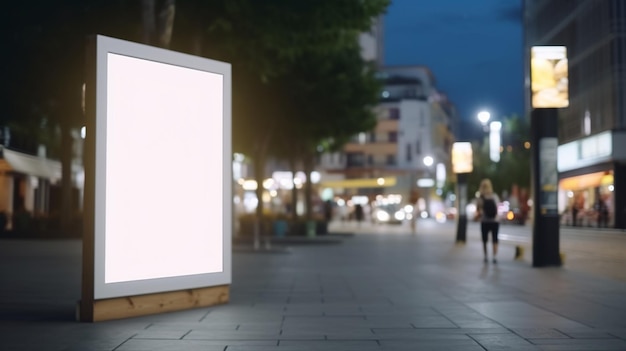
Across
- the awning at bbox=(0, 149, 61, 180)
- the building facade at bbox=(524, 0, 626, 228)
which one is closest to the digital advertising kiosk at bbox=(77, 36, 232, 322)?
the awning at bbox=(0, 149, 61, 180)

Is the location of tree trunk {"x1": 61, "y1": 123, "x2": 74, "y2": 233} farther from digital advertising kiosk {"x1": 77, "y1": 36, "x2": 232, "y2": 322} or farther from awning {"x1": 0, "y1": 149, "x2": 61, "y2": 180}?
digital advertising kiosk {"x1": 77, "y1": 36, "x2": 232, "y2": 322}

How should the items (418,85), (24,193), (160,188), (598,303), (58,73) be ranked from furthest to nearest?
(418,85)
(24,193)
(58,73)
(598,303)
(160,188)

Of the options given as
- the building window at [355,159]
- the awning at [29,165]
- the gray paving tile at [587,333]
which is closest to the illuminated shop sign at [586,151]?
the awning at [29,165]

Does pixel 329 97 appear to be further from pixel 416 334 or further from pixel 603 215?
pixel 416 334

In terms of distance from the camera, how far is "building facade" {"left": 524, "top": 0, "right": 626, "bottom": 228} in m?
57.1

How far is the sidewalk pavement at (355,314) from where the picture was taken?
8570 mm

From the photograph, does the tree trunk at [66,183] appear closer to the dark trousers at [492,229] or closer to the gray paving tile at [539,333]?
the dark trousers at [492,229]

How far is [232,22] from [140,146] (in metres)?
14.7

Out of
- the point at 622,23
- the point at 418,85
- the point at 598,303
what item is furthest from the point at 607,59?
the point at 418,85

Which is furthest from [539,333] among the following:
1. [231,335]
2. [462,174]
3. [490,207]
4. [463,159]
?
[462,174]

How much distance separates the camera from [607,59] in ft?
193

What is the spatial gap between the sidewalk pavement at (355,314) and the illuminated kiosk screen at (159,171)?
611 millimetres

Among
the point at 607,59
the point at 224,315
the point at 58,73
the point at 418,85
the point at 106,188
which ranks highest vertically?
the point at 418,85

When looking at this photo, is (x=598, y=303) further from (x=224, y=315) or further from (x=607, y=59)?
(x=607, y=59)
